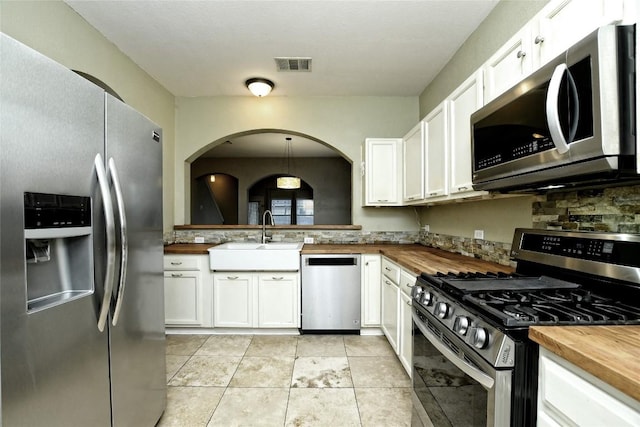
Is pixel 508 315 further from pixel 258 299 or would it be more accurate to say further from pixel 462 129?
pixel 258 299

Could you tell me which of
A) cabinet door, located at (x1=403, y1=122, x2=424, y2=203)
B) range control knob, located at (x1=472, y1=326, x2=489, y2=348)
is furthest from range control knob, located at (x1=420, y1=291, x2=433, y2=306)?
cabinet door, located at (x1=403, y1=122, x2=424, y2=203)

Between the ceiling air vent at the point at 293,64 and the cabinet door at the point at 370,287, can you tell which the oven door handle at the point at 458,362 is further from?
the ceiling air vent at the point at 293,64

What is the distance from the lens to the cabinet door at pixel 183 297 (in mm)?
3104

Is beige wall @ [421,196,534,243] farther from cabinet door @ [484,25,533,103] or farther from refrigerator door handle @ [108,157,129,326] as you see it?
refrigerator door handle @ [108,157,129,326]

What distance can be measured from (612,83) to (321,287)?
261 cm

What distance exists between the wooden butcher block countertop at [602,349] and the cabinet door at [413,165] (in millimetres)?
1864

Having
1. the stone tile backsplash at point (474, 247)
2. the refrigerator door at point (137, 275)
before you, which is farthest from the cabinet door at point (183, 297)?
the stone tile backsplash at point (474, 247)

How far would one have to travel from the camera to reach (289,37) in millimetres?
2506

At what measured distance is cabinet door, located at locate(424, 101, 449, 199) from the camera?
2.22m

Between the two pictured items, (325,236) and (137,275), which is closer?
(137,275)

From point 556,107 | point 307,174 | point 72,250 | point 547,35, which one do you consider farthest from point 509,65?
point 307,174

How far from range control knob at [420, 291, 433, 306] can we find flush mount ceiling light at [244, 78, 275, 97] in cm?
264

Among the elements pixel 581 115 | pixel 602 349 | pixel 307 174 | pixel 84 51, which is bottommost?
pixel 602 349

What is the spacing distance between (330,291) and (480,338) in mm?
2176
